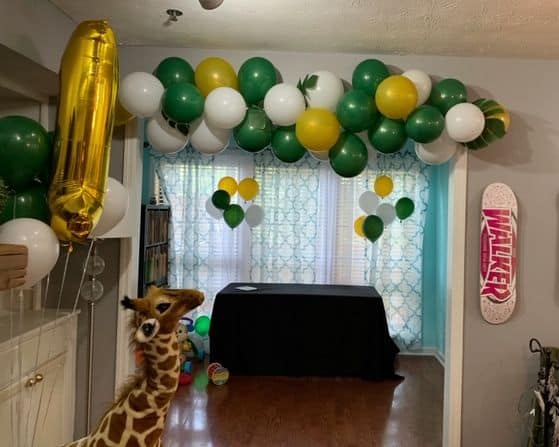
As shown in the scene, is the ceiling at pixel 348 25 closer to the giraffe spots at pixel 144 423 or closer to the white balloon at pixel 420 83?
the white balloon at pixel 420 83

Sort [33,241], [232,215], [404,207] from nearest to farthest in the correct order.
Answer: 1. [33,241]
2. [232,215]
3. [404,207]

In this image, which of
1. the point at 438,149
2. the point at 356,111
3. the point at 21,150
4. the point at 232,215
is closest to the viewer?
the point at 21,150

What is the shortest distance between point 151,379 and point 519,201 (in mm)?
2080

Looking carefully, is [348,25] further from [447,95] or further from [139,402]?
[139,402]

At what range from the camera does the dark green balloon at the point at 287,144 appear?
2.40 m

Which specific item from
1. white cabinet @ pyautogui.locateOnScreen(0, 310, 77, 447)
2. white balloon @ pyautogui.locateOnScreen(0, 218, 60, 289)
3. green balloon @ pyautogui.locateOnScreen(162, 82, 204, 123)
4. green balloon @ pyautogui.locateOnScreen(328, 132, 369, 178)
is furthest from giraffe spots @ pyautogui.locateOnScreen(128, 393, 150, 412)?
green balloon @ pyautogui.locateOnScreen(328, 132, 369, 178)

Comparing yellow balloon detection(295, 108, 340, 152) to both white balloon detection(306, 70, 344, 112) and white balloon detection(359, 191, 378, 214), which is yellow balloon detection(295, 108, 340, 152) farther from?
white balloon detection(359, 191, 378, 214)

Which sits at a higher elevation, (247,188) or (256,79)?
(256,79)

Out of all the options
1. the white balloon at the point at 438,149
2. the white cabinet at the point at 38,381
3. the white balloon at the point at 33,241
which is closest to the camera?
the white balloon at the point at 33,241

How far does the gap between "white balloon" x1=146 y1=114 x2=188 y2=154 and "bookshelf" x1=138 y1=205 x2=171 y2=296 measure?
82.5 inches

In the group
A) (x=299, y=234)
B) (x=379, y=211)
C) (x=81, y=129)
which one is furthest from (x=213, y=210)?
(x=81, y=129)

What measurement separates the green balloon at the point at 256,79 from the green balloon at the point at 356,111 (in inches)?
13.7

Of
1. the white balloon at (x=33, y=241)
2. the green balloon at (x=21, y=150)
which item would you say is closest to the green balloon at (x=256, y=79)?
the green balloon at (x=21, y=150)

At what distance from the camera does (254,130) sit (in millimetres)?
2344
